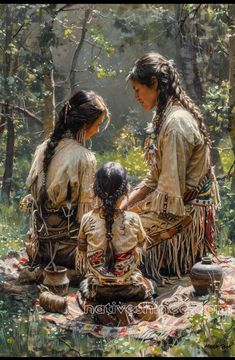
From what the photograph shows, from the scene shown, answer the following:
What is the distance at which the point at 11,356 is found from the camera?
4.58 meters

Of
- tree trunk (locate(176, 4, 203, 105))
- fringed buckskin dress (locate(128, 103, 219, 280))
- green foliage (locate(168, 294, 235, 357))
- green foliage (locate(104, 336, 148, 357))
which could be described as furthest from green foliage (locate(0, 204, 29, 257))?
tree trunk (locate(176, 4, 203, 105))

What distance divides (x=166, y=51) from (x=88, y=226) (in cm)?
1031

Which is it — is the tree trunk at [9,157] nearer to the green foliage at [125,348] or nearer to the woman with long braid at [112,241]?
the woman with long braid at [112,241]

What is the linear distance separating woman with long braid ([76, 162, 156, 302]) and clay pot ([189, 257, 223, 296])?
1.96ft

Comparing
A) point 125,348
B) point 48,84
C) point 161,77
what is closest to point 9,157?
point 48,84

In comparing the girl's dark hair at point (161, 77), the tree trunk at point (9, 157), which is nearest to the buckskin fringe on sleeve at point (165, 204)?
the girl's dark hair at point (161, 77)

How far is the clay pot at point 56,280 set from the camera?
547 centimetres

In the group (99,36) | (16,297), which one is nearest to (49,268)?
(16,297)

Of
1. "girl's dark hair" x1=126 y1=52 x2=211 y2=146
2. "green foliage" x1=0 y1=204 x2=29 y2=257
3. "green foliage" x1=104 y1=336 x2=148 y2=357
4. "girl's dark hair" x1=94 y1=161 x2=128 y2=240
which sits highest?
"girl's dark hair" x1=126 y1=52 x2=211 y2=146

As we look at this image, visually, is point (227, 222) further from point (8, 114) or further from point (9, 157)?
point (9, 157)

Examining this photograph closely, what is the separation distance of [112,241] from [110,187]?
0.41m

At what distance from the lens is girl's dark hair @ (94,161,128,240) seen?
4801 millimetres

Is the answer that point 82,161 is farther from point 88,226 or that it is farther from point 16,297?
point 16,297

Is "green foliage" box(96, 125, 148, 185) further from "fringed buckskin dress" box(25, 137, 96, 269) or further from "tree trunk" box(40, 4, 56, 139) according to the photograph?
"fringed buckskin dress" box(25, 137, 96, 269)
